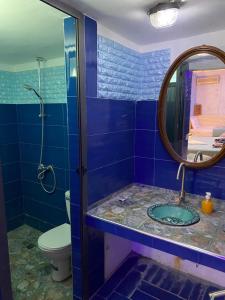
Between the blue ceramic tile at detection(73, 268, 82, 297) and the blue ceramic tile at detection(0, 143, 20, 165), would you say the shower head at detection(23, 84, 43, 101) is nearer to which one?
the blue ceramic tile at detection(0, 143, 20, 165)

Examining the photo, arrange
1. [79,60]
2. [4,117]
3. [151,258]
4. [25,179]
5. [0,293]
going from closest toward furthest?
1. [0,293]
2. [79,60]
3. [151,258]
4. [4,117]
5. [25,179]

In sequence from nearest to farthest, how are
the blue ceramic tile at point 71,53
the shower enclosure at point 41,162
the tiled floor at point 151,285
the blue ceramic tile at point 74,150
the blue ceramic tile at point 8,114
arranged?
1. the blue ceramic tile at point 71,53
2. the blue ceramic tile at point 74,150
3. the tiled floor at point 151,285
4. the shower enclosure at point 41,162
5. the blue ceramic tile at point 8,114

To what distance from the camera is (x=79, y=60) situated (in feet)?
4.83

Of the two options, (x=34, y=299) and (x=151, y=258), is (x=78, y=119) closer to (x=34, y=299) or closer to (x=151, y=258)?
(x=34, y=299)

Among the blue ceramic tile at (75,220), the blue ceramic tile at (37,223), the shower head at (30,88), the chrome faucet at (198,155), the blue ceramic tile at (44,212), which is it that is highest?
the shower head at (30,88)

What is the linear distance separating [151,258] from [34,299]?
3.75 feet

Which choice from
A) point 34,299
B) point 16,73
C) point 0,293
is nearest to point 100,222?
point 0,293

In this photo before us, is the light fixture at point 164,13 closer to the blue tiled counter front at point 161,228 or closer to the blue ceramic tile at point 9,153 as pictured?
the blue tiled counter front at point 161,228

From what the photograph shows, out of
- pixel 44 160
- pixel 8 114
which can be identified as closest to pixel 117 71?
pixel 44 160

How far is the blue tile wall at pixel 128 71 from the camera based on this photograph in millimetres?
1697

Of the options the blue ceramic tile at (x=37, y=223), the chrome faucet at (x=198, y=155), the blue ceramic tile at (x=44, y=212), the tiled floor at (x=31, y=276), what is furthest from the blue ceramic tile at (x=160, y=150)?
the blue ceramic tile at (x=37, y=223)

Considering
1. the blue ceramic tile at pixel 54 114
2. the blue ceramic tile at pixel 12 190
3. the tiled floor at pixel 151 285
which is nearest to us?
the tiled floor at pixel 151 285

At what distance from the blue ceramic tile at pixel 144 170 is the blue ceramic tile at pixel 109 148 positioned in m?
0.12

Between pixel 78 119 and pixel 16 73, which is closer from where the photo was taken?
pixel 78 119
